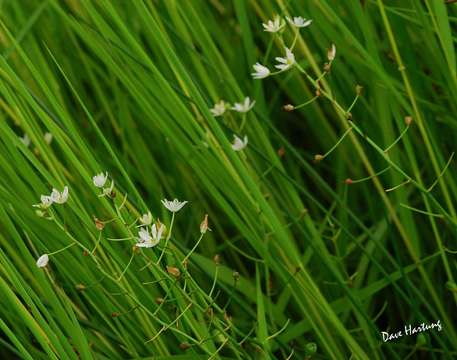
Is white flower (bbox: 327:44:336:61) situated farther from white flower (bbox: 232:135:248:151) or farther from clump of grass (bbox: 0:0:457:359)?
white flower (bbox: 232:135:248:151)

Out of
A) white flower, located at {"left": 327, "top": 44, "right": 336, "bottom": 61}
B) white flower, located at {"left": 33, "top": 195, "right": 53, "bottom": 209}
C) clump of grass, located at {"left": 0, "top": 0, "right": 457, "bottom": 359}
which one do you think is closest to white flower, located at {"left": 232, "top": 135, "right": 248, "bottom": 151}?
clump of grass, located at {"left": 0, "top": 0, "right": 457, "bottom": 359}

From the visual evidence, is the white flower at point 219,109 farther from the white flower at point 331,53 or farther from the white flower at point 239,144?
the white flower at point 331,53

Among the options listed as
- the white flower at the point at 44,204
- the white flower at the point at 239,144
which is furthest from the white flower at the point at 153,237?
the white flower at the point at 239,144

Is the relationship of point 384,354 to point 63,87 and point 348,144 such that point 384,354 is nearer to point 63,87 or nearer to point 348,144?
point 348,144

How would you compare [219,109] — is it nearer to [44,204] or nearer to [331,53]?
[331,53]

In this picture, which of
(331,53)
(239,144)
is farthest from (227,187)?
(331,53)
